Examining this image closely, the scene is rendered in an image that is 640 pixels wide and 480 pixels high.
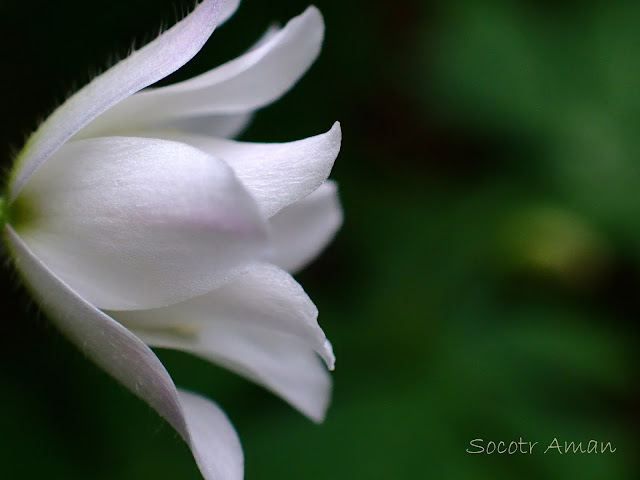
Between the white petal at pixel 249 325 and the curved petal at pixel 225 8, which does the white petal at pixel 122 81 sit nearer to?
the curved petal at pixel 225 8

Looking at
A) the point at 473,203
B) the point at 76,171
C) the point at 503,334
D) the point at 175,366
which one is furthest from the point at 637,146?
the point at 76,171

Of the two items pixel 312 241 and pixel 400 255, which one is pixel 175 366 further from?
pixel 312 241

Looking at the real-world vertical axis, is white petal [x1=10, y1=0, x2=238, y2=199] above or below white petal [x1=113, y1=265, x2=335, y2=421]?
above

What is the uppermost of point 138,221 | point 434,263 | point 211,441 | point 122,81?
point 434,263

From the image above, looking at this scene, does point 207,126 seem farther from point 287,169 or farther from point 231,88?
point 287,169

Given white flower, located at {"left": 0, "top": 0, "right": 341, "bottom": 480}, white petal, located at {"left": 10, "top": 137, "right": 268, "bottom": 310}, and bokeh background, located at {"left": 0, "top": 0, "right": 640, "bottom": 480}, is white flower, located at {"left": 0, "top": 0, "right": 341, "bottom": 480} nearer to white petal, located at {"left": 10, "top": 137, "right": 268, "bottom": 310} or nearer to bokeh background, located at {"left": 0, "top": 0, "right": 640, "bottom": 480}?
white petal, located at {"left": 10, "top": 137, "right": 268, "bottom": 310}

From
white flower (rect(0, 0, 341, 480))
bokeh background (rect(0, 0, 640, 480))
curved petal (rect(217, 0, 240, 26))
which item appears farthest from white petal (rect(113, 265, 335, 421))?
bokeh background (rect(0, 0, 640, 480))

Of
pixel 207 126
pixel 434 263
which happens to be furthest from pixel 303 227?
pixel 434 263
